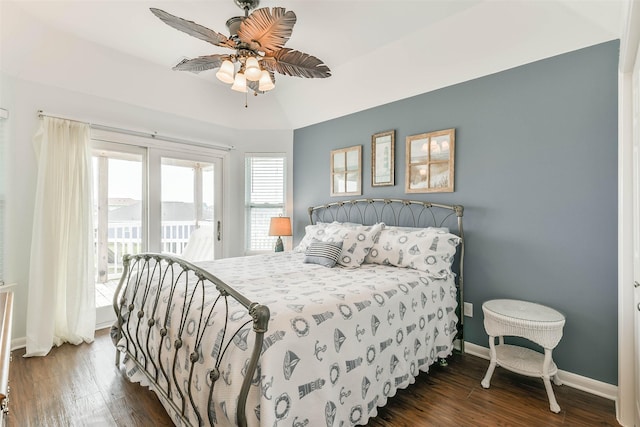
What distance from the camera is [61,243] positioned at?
114 inches

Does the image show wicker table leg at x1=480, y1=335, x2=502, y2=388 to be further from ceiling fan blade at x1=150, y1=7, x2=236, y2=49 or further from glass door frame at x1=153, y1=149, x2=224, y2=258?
glass door frame at x1=153, y1=149, x2=224, y2=258

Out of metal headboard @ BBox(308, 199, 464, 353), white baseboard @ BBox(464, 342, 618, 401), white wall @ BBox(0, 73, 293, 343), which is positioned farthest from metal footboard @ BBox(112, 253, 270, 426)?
white baseboard @ BBox(464, 342, 618, 401)

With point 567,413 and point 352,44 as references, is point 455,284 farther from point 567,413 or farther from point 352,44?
point 352,44

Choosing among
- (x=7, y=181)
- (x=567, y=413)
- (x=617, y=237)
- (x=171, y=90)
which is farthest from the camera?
(x=171, y=90)

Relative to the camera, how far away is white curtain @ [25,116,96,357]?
8.96 ft

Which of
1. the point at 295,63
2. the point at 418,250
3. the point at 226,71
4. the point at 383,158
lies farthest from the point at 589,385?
the point at 226,71

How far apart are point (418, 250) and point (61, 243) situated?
3.34m

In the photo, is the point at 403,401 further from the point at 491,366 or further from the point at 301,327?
the point at 301,327

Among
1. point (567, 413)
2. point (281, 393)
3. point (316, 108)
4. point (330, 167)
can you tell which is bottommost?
point (567, 413)

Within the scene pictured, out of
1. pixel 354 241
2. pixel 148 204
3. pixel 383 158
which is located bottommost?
pixel 354 241

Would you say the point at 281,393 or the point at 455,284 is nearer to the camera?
the point at 281,393

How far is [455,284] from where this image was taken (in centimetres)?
277

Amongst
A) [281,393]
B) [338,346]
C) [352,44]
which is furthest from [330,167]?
[281,393]

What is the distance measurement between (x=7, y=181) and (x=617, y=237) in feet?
16.1
